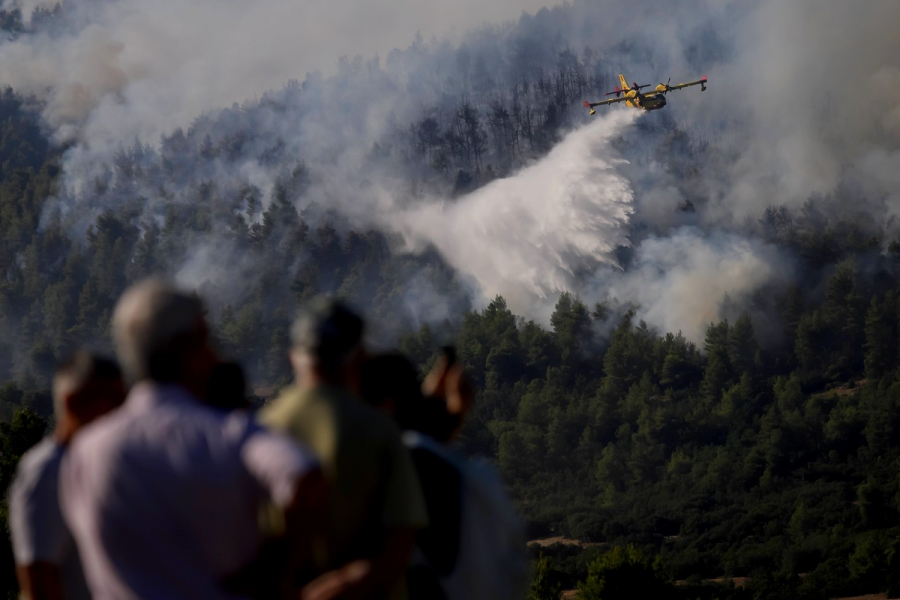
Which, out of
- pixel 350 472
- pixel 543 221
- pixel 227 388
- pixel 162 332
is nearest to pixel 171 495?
pixel 162 332

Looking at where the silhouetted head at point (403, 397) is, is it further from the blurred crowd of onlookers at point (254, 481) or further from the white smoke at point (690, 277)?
the white smoke at point (690, 277)

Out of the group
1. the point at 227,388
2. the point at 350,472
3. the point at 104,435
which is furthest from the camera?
the point at 227,388

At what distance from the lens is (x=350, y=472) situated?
Answer: 4254 mm

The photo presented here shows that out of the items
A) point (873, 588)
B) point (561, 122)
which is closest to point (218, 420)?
point (873, 588)

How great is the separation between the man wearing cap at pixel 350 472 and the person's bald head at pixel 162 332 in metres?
0.59

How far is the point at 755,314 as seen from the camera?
331 ft

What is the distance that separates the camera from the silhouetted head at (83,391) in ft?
16.2

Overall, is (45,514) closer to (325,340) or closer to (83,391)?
(83,391)

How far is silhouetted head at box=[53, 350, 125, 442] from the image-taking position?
4.95 meters

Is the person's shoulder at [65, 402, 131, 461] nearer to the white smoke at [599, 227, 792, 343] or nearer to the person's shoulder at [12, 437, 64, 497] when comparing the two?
the person's shoulder at [12, 437, 64, 497]

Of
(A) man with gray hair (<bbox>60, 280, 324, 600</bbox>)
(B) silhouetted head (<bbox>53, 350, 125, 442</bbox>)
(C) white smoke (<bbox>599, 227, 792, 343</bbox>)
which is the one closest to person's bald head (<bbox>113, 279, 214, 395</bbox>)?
(A) man with gray hair (<bbox>60, 280, 324, 600</bbox>)

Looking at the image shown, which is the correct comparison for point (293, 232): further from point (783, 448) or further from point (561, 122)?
point (783, 448)

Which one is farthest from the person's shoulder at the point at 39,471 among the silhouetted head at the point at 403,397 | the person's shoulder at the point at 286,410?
the silhouetted head at the point at 403,397

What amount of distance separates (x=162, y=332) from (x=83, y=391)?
136 centimetres
